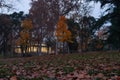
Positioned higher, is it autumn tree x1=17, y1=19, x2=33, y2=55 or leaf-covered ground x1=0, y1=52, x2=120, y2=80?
autumn tree x1=17, y1=19, x2=33, y2=55

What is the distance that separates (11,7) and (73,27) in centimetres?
3656

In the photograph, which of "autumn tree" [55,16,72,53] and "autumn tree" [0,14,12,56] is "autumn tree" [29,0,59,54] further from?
"autumn tree" [0,14,12,56]

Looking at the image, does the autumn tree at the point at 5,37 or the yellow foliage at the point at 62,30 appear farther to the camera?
the autumn tree at the point at 5,37

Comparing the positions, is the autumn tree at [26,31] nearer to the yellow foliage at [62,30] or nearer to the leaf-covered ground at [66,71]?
the yellow foliage at [62,30]

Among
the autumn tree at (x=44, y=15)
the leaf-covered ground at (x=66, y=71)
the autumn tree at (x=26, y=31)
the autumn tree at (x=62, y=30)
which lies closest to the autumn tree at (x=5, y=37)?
the autumn tree at (x=26, y=31)

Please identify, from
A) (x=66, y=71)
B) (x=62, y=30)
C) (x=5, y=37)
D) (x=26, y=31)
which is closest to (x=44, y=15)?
(x=62, y=30)

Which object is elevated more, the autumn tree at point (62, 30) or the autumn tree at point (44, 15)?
the autumn tree at point (44, 15)

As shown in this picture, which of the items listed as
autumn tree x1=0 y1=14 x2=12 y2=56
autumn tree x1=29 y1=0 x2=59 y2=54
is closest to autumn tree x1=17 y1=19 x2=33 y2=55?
autumn tree x1=29 y1=0 x2=59 y2=54

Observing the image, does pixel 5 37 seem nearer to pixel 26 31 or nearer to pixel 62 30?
pixel 26 31

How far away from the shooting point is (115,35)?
42.5 m

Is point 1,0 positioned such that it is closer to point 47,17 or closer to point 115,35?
point 115,35

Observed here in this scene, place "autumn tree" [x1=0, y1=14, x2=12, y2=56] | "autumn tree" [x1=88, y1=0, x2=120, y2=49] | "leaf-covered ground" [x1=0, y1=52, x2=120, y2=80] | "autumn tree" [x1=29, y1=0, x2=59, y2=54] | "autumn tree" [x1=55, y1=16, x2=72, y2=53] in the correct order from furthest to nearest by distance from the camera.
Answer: "autumn tree" [x1=0, y1=14, x2=12, y2=56] < "autumn tree" [x1=55, y1=16, x2=72, y2=53] < "autumn tree" [x1=29, y1=0, x2=59, y2=54] < "autumn tree" [x1=88, y1=0, x2=120, y2=49] < "leaf-covered ground" [x1=0, y1=52, x2=120, y2=80]

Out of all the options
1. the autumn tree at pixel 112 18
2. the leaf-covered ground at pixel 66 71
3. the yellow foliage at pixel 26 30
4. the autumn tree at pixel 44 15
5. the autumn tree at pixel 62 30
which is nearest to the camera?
the leaf-covered ground at pixel 66 71

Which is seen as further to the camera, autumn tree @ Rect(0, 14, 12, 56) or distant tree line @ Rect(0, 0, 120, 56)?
autumn tree @ Rect(0, 14, 12, 56)
